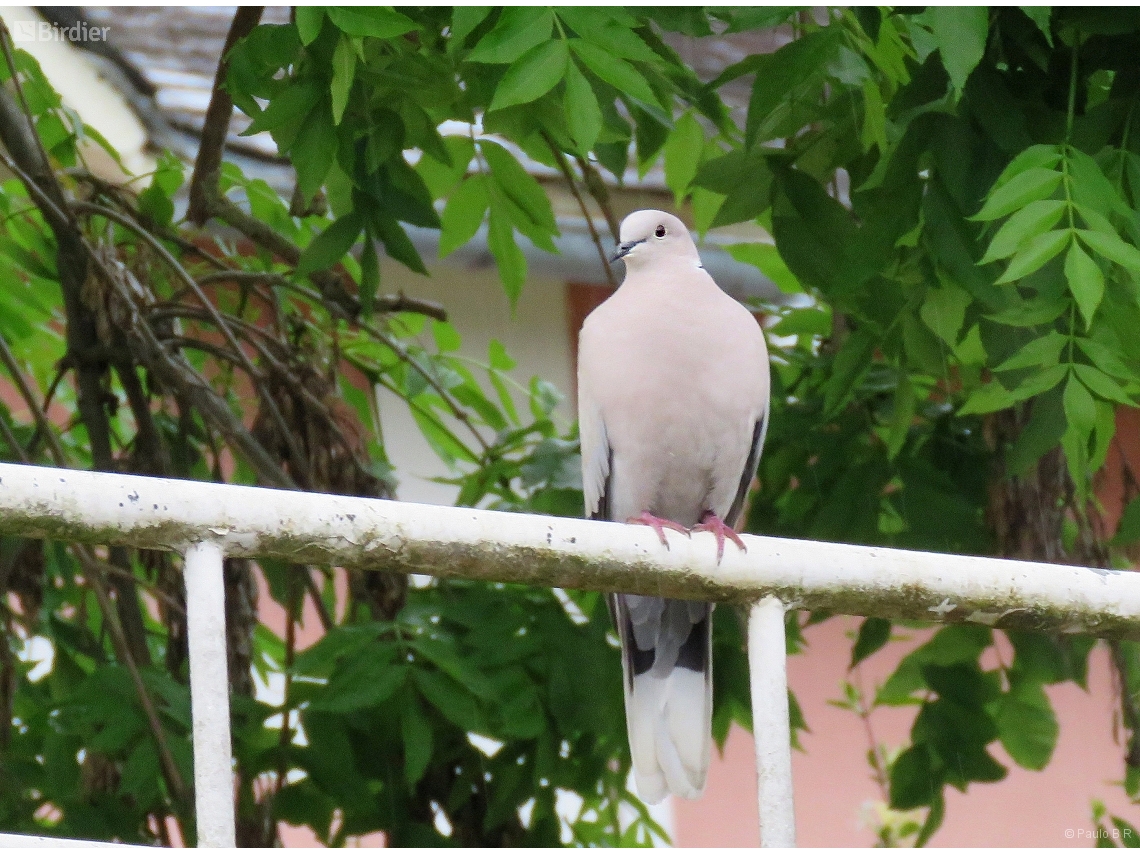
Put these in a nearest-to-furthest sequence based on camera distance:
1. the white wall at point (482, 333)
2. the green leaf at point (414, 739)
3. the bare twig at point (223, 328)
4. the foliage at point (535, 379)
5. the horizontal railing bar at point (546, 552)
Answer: the horizontal railing bar at point (546, 552) < the foliage at point (535, 379) < the green leaf at point (414, 739) < the bare twig at point (223, 328) < the white wall at point (482, 333)

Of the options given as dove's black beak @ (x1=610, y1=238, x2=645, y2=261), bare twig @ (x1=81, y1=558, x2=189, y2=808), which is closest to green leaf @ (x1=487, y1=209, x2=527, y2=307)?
dove's black beak @ (x1=610, y1=238, x2=645, y2=261)

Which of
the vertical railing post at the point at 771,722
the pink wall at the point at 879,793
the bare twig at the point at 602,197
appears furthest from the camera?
the pink wall at the point at 879,793

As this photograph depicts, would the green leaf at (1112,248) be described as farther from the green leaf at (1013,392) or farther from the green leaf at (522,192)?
the green leaf at (522,192)

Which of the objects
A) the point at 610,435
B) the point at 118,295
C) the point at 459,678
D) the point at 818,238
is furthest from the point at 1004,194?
the point at 118,295

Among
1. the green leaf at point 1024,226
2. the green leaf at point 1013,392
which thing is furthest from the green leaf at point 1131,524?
the green leaf at point 1024,226

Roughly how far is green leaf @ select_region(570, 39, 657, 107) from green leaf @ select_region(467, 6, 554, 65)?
0.14 ft

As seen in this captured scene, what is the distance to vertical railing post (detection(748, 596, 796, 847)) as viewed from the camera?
120cm

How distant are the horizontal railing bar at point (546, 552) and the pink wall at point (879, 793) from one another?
507 cm

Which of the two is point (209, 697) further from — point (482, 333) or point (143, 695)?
point (482, 333)

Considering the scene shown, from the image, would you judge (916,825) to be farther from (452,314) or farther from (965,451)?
(452,314)

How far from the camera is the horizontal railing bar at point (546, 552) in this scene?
1031 mm

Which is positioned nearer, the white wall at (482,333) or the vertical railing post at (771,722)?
the vertical railing post at (771,722)

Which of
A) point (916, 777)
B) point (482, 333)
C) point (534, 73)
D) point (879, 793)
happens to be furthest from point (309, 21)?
point (879, 793)

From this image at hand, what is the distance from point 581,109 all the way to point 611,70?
73mm
